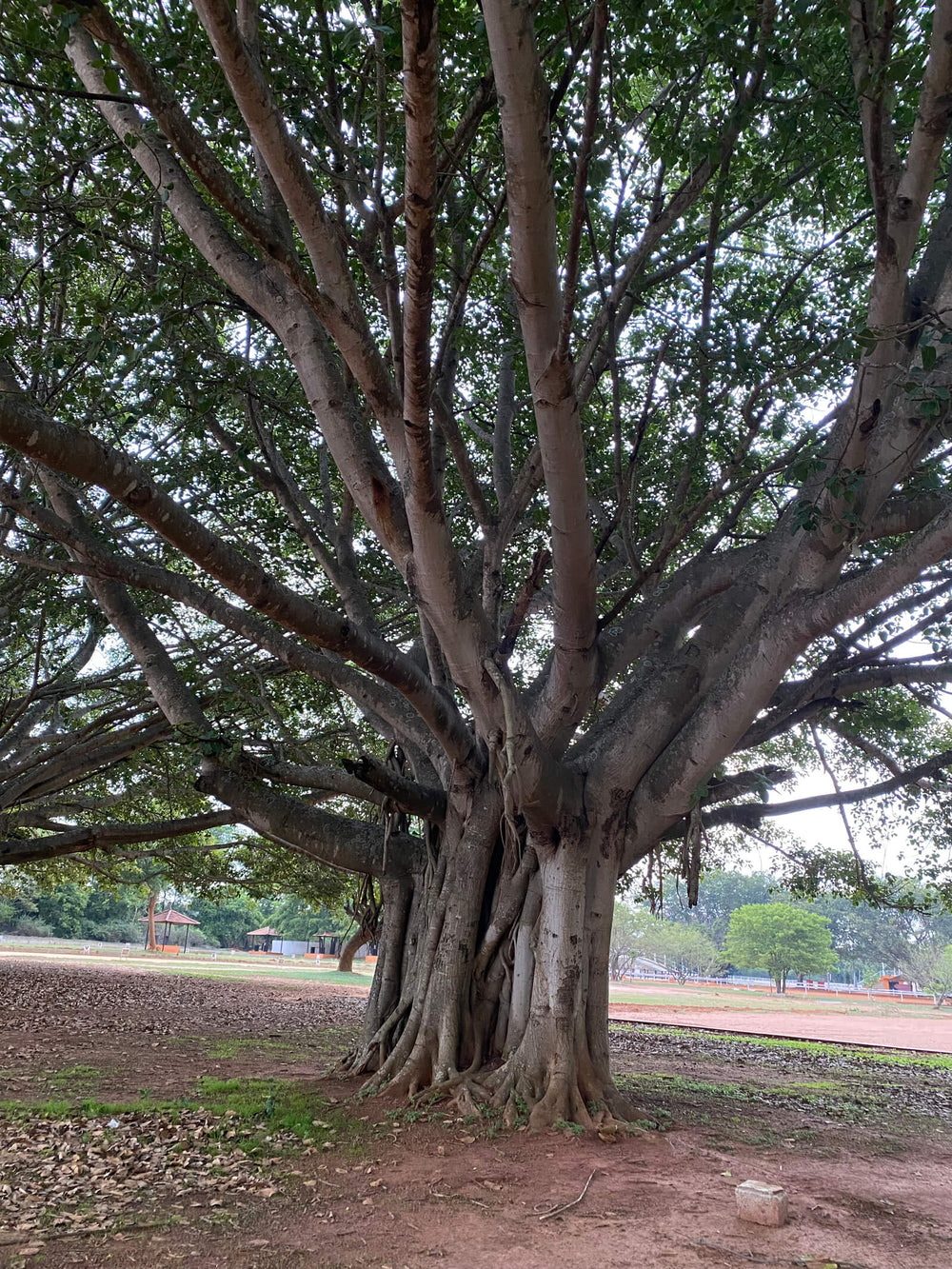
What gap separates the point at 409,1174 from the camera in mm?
4406

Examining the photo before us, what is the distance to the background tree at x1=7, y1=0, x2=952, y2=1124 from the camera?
4074 mm

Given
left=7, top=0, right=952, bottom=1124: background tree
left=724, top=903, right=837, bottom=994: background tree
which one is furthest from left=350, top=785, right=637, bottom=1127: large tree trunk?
left=724, top=903, right=837, bottom=994: background tree

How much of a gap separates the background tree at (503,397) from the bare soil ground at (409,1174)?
77cm

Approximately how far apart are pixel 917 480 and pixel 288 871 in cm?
1166

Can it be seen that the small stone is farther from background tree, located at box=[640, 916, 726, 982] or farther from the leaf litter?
background tree, located at box=[640, 916, 726, 982]

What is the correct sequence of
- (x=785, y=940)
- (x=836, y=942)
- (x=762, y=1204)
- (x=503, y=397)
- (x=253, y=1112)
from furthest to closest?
(x=836, y=942) → (x=785, y=940) → (x=503, y=397) → (x=253, y=1112) → (x=762, y=1204)

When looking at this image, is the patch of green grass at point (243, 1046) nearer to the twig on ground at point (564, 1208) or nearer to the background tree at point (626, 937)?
the twig on ground at point (564, 1208)

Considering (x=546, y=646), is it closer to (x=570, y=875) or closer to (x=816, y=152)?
(x=570, y=875)

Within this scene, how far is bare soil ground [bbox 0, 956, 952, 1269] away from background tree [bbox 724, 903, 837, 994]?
3685 cm

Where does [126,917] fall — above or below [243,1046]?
above

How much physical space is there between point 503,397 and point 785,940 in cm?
4085

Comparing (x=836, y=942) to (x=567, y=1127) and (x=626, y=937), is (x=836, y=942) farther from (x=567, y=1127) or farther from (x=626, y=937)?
(x=567, y=1127)

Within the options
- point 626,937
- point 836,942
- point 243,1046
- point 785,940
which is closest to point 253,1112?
point 243,1046

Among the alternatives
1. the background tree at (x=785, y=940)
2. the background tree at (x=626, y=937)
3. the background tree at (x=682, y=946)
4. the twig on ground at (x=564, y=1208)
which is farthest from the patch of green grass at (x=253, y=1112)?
the background tree at (x=626, y=937)
